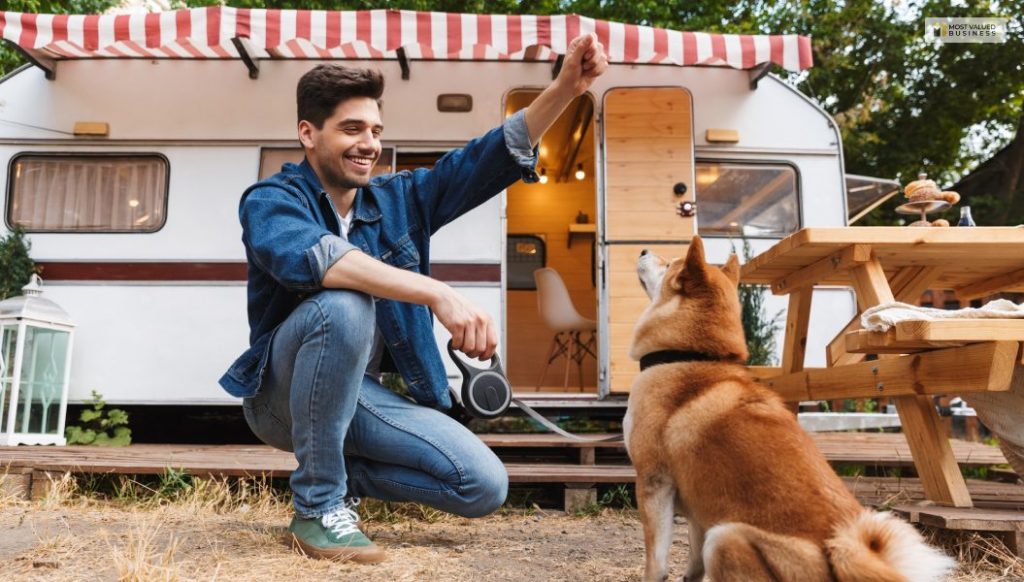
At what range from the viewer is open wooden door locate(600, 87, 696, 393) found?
17.8 feet

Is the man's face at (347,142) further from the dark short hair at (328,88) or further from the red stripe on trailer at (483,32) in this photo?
the red stripe on trailer at (483,32)

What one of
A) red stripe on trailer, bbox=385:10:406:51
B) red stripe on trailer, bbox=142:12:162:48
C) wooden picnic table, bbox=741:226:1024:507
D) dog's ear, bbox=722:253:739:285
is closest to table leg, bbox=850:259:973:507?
wooden picnic table, bbox=741:226:1024:507

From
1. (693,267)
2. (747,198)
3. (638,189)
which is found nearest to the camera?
(693,267)

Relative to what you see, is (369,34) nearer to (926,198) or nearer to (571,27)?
(571,27)

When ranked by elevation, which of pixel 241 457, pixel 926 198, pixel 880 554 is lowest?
pixel 241 457

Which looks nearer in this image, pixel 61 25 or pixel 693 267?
pixel 693 267

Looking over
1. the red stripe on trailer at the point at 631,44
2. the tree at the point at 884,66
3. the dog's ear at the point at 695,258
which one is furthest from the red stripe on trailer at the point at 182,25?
the tree at the point at 884,66

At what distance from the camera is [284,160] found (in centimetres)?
559

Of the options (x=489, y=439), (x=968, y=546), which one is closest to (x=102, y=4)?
(x=489, y=439)

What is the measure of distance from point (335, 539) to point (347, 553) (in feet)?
0.19

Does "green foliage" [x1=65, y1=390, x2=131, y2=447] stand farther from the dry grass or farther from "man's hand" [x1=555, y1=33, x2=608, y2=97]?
the dry grass

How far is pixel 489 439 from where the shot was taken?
15.0 feet

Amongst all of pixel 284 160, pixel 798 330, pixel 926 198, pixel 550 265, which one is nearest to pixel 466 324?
pixel 798 330

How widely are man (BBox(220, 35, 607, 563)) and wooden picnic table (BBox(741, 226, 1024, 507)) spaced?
4.57ft
